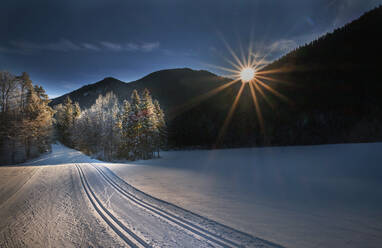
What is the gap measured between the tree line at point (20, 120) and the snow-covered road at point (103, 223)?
17498 millimetres

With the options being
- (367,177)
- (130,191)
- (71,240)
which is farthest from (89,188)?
(367,177)

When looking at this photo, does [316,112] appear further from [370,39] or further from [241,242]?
[241,242]

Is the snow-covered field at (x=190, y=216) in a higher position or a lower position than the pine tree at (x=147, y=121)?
lower

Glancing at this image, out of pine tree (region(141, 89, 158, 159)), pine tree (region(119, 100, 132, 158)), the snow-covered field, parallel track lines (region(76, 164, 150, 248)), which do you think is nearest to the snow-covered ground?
the snow-covered field

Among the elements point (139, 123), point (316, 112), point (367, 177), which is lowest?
point (367, 177)

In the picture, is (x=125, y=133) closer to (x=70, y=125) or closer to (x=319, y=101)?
(x=70, y=125)

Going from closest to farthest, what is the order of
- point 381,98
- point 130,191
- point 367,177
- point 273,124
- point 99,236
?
point 99,236 → point 130,191 → point 367,177 → point 381,98 → point 273,124

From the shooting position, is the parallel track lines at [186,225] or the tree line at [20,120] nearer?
the parallel track lines at [186,225]

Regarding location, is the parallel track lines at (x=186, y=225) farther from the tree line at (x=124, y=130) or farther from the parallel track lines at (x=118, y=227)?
the tree line at (x=124, y=130)

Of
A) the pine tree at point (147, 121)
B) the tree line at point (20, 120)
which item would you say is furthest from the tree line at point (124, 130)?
the tree line at point (20, 120)

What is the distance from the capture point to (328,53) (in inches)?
1435

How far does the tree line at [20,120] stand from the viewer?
1756 cm

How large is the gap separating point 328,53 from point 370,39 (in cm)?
671

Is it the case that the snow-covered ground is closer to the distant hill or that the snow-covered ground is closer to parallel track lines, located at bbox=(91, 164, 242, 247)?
parallel track lines, located at bbox=(91, 164, 242, 247)
